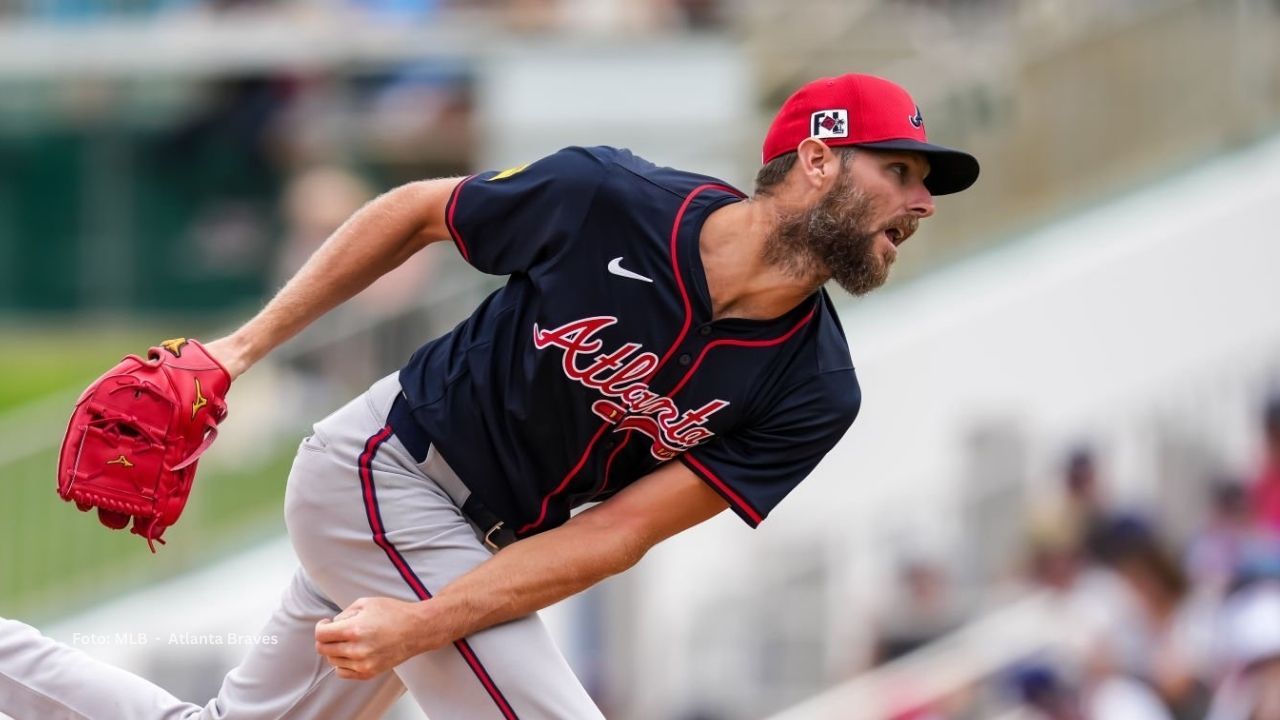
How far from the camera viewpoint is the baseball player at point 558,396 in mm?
4480

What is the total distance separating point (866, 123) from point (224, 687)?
2.11m

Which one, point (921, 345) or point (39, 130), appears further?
point (39, 130)

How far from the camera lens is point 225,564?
1021cm

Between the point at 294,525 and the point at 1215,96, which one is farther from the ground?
the point at 1215,96

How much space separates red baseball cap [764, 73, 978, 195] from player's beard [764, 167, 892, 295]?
0.11 metres

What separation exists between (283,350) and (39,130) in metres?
4.25

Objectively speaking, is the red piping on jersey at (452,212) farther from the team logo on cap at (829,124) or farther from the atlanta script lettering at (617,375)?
the team logo on cap at (829,124)

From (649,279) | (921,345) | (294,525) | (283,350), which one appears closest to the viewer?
(649,279)

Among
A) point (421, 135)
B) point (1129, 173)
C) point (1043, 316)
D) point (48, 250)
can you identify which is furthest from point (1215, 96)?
point (48, 250)

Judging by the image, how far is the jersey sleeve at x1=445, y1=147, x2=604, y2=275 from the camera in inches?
179

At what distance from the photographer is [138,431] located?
4.48m

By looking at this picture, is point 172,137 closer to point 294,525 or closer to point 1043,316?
point 1043,316

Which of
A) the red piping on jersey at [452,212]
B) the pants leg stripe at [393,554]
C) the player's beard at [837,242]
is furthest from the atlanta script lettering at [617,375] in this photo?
the pants leg stripe at [393,554]

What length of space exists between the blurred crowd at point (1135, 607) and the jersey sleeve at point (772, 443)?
1.84m
